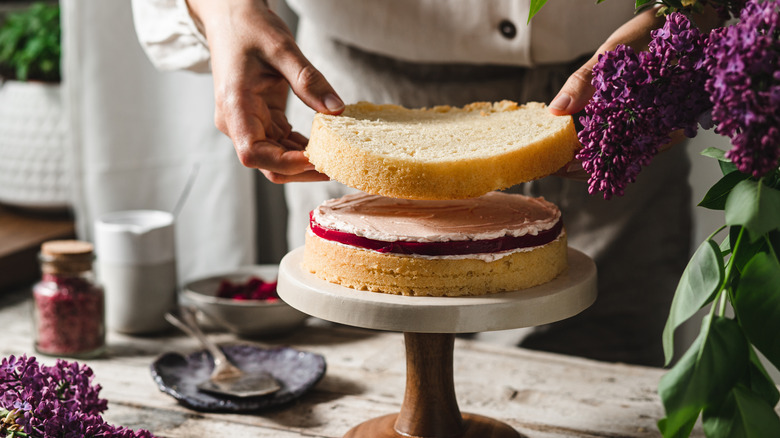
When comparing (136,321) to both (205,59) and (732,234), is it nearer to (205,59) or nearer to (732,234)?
(205,59)


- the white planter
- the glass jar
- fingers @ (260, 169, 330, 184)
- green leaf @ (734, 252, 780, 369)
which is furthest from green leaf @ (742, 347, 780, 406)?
the white planter

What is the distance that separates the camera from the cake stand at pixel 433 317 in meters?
0.80

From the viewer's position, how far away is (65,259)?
4.16 ft

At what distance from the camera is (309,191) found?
5.26ft

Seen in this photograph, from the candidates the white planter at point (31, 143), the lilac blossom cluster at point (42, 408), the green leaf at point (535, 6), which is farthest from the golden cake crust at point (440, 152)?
the white planter at point (31, 143)

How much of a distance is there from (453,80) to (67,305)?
739 mm

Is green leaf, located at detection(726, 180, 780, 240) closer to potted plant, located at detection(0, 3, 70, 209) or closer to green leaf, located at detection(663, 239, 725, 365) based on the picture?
green leaf, located at detection(663, 239, 725, 365)

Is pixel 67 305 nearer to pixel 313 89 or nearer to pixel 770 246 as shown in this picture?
pixel 313 89

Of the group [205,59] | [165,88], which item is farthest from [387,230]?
[165,88]

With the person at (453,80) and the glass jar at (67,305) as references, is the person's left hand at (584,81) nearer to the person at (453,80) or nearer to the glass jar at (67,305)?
the person at (453,80)

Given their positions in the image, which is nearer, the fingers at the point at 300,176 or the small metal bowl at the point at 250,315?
the fingers at the point at 300,176

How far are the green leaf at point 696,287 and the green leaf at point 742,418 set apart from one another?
0.06 m

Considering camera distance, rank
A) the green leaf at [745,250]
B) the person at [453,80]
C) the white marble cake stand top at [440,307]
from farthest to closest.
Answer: the person at [453,80], the white marble cake stand top at [440,307], the green leaf at [745,250]

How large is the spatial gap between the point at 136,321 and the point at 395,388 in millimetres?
514
